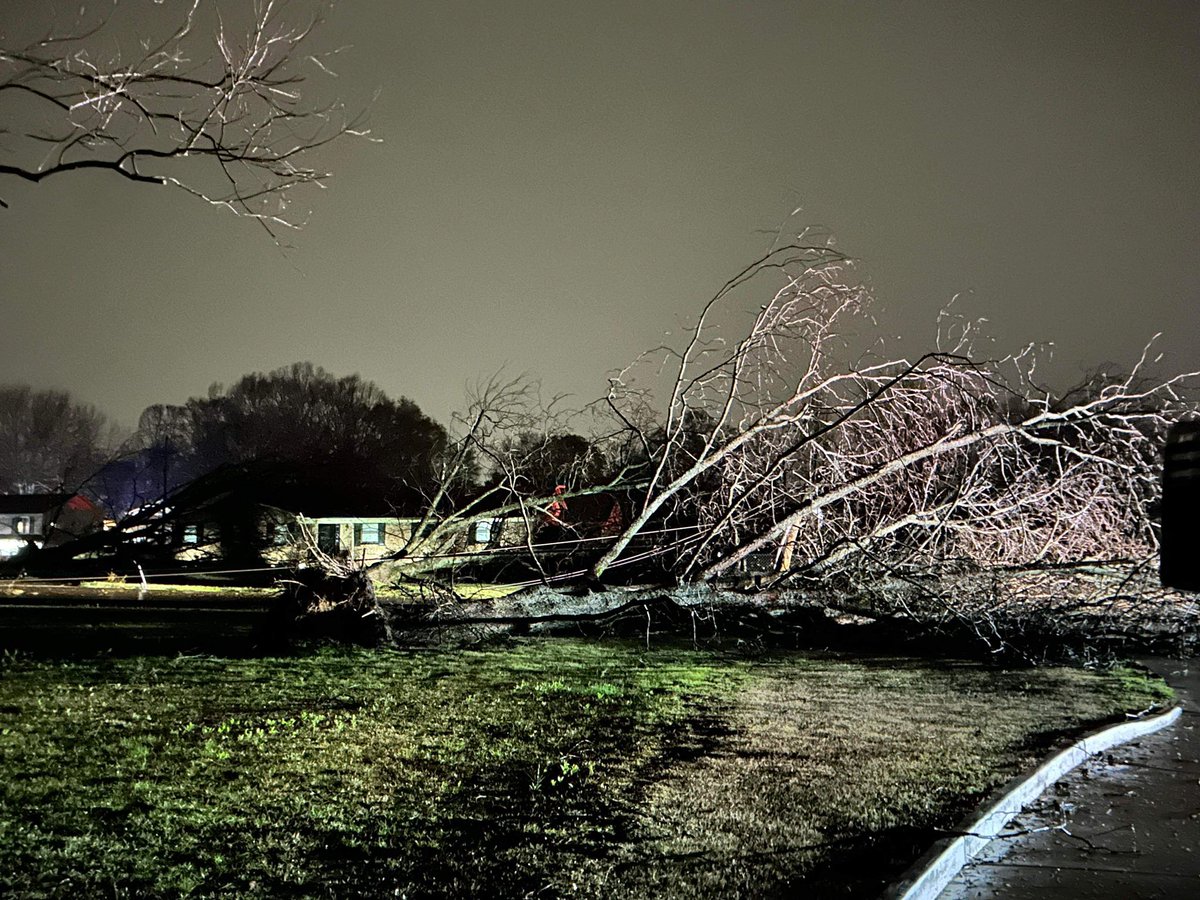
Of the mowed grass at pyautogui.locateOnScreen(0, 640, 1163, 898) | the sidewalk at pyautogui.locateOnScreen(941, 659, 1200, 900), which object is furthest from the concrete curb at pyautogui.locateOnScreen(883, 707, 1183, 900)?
the mowed grass at pyautogui.locateOnScreen(0, 640, 1163, 898)

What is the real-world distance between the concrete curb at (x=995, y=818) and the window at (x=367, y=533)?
34.2 metres

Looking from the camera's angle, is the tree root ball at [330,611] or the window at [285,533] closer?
the tree root ball at [330,611]

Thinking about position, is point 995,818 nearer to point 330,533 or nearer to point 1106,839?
point 1106,839

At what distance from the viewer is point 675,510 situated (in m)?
11.6

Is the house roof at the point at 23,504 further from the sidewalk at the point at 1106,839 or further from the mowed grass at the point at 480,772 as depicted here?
the sidewalk at the point at 1106,839

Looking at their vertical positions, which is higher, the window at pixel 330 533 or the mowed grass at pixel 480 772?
the window at pixel 330 533

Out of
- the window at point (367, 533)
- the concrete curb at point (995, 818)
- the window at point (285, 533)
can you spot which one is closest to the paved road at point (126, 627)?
the window at point (285, 533)

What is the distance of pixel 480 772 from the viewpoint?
5711 mm

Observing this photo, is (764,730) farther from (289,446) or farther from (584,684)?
(289,446)

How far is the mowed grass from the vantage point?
158 inches

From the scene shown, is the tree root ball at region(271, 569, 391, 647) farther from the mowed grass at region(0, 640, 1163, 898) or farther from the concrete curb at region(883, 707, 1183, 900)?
the concrete curb at region(883, 707, 1183, 900)

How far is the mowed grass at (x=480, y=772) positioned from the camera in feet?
13.2

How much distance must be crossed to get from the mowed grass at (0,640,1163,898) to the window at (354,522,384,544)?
29.6 m

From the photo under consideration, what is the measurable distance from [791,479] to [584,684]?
4.00 metres
